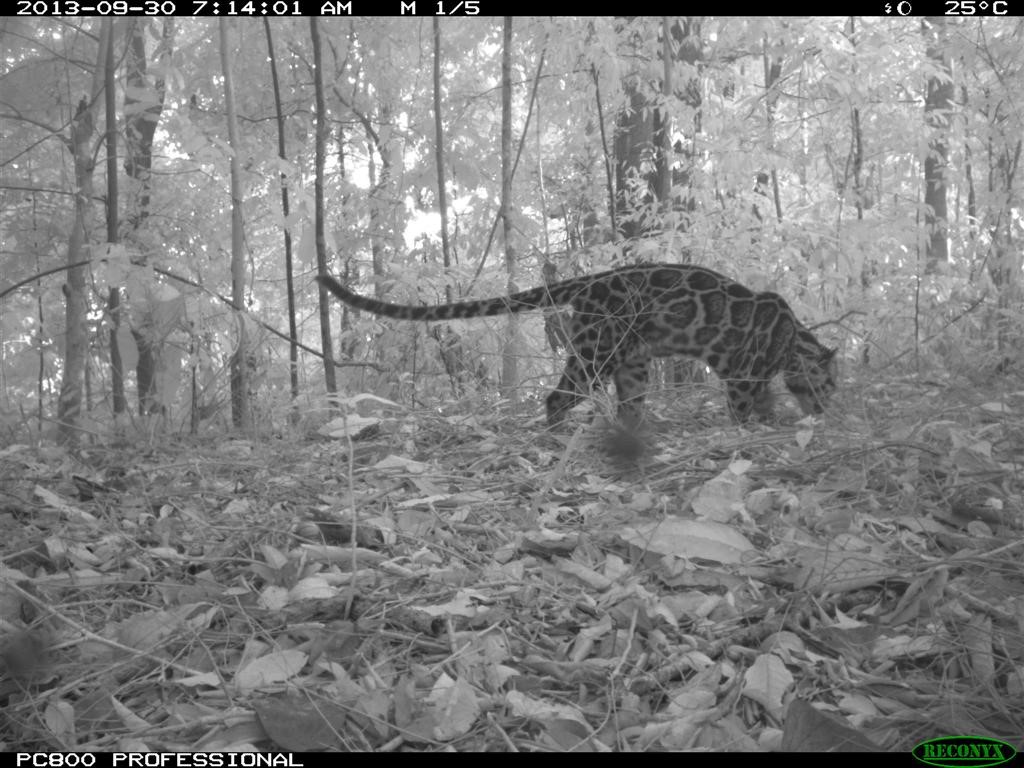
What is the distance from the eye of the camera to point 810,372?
5.29 meters

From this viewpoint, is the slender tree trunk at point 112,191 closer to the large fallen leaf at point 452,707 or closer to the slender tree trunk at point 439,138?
the slender tree trunk at point 439,138

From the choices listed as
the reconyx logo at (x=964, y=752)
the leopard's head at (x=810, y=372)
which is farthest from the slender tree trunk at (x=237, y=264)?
the leopard's head at (x=810, y=372)

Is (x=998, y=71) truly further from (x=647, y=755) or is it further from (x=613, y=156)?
(x=647, y=755)

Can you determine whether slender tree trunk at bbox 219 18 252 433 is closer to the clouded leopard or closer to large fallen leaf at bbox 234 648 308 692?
the clouded leopard

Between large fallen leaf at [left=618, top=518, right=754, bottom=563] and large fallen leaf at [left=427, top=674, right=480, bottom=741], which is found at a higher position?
large fallen leaf at [left=618, top=518, right=754, bottom=563]

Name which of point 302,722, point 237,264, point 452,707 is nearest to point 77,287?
point 237,264

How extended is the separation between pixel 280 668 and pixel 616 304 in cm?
357

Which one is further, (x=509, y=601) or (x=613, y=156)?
(x=613, y=156)

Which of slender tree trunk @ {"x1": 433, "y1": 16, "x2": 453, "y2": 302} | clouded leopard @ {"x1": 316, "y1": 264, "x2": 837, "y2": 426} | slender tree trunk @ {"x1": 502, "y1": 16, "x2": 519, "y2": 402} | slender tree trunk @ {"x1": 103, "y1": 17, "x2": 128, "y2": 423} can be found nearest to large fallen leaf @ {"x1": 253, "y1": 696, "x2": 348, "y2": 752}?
slender tree trunk @ {"x1": 103, "y1": 17, "x2": 128, "y2": 423}

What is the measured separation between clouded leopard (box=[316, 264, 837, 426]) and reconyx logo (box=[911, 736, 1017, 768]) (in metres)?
3.24

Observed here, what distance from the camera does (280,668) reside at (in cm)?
195

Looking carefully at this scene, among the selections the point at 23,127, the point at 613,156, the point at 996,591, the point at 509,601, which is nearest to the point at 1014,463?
the point at 996,591

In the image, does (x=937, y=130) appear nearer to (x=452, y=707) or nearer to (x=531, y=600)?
(x=531, y=600)

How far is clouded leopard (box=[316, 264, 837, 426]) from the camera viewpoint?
200 inches
